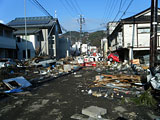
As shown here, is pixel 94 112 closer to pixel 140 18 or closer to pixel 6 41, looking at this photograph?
pixel 140 18

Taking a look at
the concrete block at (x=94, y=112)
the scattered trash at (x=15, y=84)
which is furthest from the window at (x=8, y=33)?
the concrete block at (x=94, y=112)

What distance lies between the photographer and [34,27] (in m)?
25.1

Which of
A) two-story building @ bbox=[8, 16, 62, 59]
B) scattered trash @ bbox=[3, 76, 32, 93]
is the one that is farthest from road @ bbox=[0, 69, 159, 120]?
two-story building @ bbox=[8, 16, 62, 59]

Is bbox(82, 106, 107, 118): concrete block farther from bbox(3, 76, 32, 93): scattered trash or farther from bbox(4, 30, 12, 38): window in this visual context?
bbox(4, 30, 12, 38): window

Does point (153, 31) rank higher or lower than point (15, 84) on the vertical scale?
higher

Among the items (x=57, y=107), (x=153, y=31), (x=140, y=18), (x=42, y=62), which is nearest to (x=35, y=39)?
(x=42, y=62)

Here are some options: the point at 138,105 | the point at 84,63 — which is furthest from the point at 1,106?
A: the point at 84,63

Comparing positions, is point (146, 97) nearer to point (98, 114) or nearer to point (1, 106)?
point (98, 114)

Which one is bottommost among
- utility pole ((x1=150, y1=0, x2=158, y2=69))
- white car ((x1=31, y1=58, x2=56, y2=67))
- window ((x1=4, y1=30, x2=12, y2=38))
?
white car ((x1=31, y1=58, x2=56, y2=67))

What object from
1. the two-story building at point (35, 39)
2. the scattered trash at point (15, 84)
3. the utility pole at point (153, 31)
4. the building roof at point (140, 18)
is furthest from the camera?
the two-story building at point (35, 39)

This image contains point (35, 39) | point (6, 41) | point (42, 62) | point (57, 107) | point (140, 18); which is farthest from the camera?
point (35, 39)

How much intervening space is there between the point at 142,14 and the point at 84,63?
33.9 feet

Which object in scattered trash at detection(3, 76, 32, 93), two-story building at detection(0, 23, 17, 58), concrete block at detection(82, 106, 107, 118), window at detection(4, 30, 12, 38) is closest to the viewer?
concrete block at detection(82, 106, 107, 118)

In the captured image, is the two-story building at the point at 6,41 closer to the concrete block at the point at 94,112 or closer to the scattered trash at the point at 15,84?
the scattered trash at the point at 15,84
